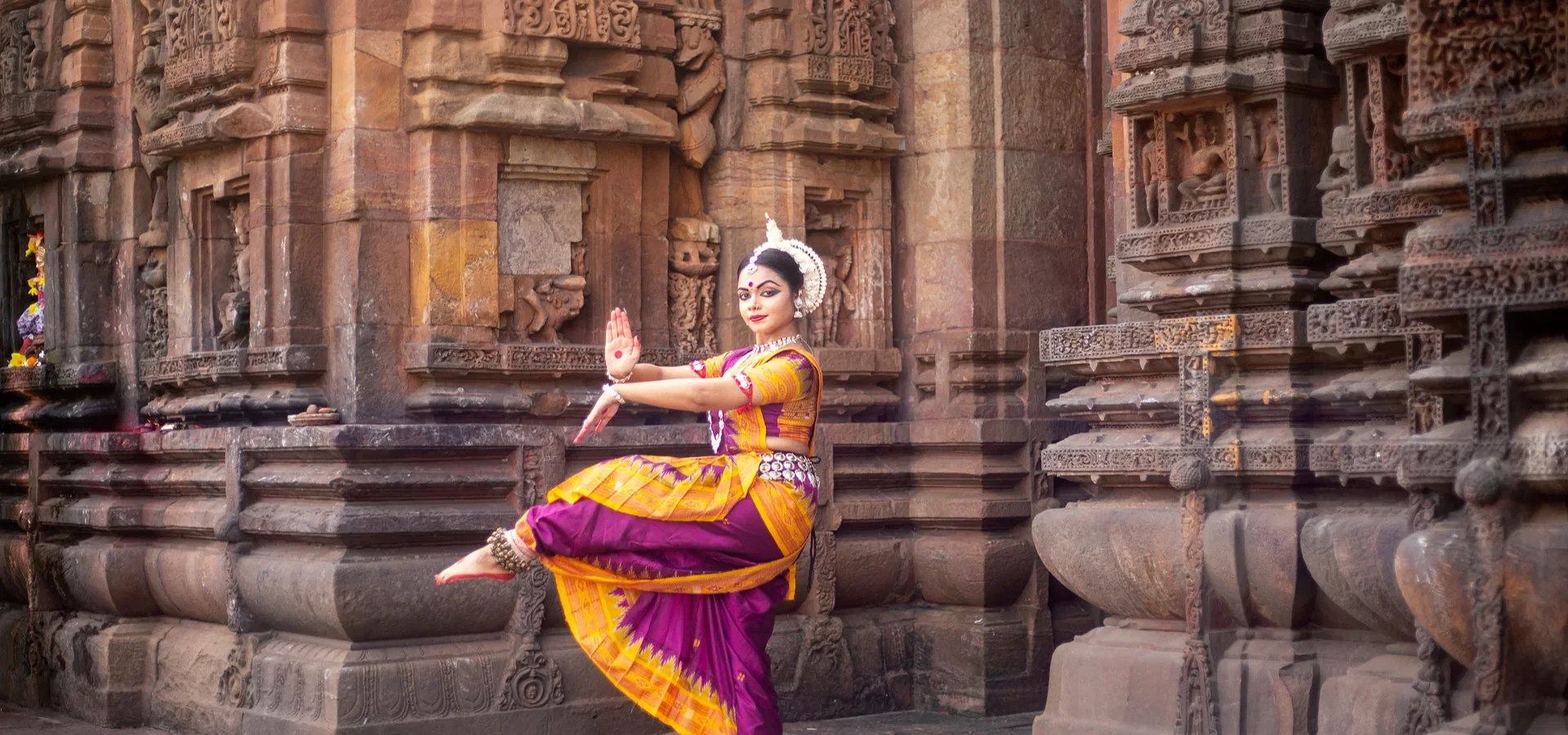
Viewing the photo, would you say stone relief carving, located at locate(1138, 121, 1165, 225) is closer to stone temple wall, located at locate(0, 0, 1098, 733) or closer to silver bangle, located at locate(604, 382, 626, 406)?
stone temple wall, located at locate(0, 0, 1098, 733)

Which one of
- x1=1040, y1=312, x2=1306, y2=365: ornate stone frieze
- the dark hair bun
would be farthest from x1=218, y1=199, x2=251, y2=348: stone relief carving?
x1=1040, y1=312, x2=1306, y2=365: ornate stone frieze

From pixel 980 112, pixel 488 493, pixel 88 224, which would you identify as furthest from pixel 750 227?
pixel 88 224

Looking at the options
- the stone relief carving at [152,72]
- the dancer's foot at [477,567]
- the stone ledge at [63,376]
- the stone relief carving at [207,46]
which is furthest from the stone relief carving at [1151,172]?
the stone ledge at [63,376]

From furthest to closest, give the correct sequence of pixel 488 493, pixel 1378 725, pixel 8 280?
1. pixel 8 280
2. pixel 488 493
3. pixel 1378 725

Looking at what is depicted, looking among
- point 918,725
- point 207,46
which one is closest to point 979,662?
point 918,725

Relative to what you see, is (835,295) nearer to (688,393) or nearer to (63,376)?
(688,393)

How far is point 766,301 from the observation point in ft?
25.4

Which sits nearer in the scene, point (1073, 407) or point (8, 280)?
point (1073, 407)

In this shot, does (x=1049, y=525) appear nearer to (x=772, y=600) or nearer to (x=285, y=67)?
(x=772, y=600)

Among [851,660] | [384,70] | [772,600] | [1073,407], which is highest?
[384,70]

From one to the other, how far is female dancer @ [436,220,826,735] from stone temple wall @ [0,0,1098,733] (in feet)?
6.29

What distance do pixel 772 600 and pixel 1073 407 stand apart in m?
2.14

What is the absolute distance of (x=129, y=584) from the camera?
10.9 m

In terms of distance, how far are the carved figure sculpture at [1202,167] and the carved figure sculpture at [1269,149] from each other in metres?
0.15
